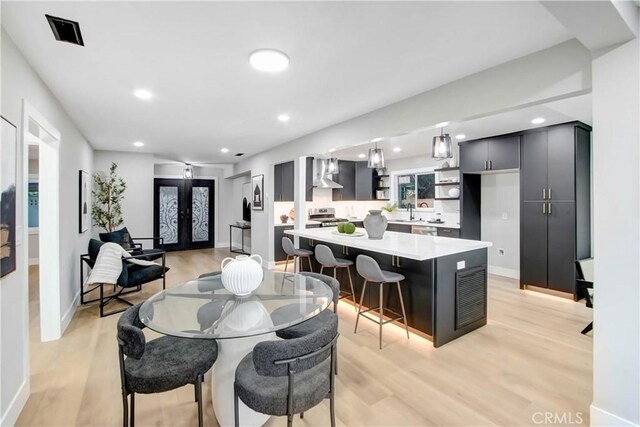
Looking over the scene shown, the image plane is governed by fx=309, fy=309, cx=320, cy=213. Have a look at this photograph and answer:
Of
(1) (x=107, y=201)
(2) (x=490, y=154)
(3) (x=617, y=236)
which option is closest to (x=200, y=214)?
(1) (x=107, y=201)

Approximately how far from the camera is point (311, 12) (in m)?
1.77

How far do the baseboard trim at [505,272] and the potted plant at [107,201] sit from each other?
6.96 m

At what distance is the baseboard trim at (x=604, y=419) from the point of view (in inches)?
68.0

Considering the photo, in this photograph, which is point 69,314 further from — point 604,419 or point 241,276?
point 604,419

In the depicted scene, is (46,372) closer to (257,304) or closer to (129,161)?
(257,304)

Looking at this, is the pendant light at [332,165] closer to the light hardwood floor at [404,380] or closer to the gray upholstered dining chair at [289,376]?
the light hardwood floor at [404,380]

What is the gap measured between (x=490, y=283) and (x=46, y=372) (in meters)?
5.66

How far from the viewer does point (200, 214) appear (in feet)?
28.5

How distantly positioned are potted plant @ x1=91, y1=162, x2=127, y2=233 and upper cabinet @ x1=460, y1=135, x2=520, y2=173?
6231 mm

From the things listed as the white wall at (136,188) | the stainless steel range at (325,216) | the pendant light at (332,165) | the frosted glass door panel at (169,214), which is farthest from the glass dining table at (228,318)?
the frosted glass door panel at (169,214)

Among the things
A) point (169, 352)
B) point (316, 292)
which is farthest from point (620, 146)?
point (169, 352)

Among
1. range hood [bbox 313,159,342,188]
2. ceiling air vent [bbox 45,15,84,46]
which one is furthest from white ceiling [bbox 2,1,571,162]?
range hood [bbox 313,159,342,188]

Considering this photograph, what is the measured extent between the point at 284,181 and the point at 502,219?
4.22m

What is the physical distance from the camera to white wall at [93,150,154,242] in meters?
6.42
